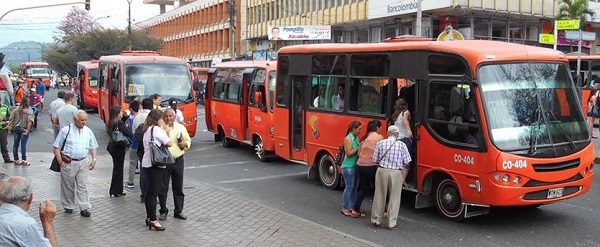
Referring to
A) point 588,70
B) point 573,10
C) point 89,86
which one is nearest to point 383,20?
point 573,10

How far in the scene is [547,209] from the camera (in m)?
9.90

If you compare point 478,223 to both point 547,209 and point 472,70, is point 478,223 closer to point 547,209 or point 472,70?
point 547,209

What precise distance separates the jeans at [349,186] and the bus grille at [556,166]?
2.61 m

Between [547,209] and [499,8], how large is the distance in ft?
93.9

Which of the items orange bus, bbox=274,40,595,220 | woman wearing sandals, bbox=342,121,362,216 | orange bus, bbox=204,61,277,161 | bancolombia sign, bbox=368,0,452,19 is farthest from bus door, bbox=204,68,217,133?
bancolombia sign, bbox=368,0,452,19

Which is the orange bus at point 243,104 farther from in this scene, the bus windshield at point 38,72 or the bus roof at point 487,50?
the bus windshield at point 38,72

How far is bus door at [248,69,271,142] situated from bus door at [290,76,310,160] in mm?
2349

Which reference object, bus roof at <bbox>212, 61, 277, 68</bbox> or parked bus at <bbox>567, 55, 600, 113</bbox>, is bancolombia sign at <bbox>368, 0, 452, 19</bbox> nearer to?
parked bus at <bbox>567, 55, 600, 113</bbox>

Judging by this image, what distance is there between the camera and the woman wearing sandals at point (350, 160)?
930 centimetres

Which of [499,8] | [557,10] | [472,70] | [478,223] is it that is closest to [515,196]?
[478,223]

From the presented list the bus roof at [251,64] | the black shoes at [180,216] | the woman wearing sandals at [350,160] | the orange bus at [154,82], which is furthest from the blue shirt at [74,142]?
the orange bus at [154,82]

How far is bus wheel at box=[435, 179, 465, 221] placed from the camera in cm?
905

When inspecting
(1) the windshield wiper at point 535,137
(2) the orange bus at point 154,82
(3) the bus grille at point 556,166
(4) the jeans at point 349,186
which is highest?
(2) the orange bus at point 154,82

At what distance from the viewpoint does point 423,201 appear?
31.6 feet
